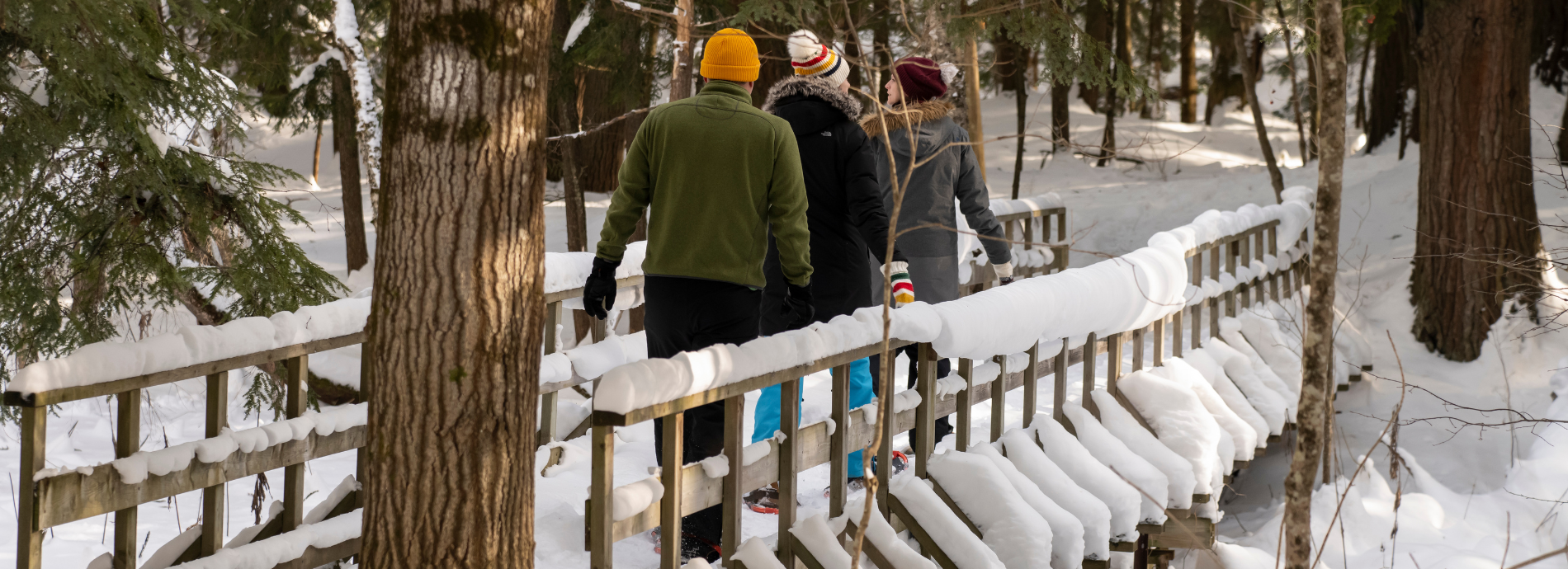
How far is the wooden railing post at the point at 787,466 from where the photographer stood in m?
3.48

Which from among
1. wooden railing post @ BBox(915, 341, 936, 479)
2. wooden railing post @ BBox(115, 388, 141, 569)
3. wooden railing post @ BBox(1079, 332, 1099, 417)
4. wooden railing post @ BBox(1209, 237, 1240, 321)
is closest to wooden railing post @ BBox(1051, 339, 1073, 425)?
wooden railing post @ BBox(1079, 332, 1099, 417)

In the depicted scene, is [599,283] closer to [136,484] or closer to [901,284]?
[901,284]

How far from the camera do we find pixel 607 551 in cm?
277

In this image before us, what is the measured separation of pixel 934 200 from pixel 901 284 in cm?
84

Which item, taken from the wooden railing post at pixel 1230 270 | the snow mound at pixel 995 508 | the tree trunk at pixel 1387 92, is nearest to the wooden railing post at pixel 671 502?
the snow mound at pixel 995 508

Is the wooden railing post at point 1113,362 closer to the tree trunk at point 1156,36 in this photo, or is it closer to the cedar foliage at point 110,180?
the cedar foliage at point 110,180

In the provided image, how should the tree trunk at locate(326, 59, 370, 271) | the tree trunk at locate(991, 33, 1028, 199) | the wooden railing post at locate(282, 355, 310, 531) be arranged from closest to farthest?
the wooden railing post at locate(282, 355, 310, 531), the tree trunk at locate(991, 33, 1028, 199), the tree trunk at locate(326, 59, 370, 271)

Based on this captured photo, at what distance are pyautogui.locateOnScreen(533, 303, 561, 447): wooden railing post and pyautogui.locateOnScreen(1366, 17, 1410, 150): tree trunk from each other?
14.5 metres

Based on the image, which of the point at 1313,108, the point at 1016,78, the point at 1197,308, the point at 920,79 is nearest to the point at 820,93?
the point at 920,79

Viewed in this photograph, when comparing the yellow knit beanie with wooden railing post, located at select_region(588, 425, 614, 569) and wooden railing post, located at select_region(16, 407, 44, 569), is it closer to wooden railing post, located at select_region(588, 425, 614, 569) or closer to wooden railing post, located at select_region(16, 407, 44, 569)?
wooden railing post, located at select_region(588, 425, 614, 569)

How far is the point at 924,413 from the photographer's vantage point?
4156 mm

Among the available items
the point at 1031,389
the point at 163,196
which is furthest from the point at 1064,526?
the point at 163,196

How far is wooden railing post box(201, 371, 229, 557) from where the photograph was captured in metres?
3.18

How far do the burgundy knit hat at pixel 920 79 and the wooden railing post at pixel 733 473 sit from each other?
2.16m
